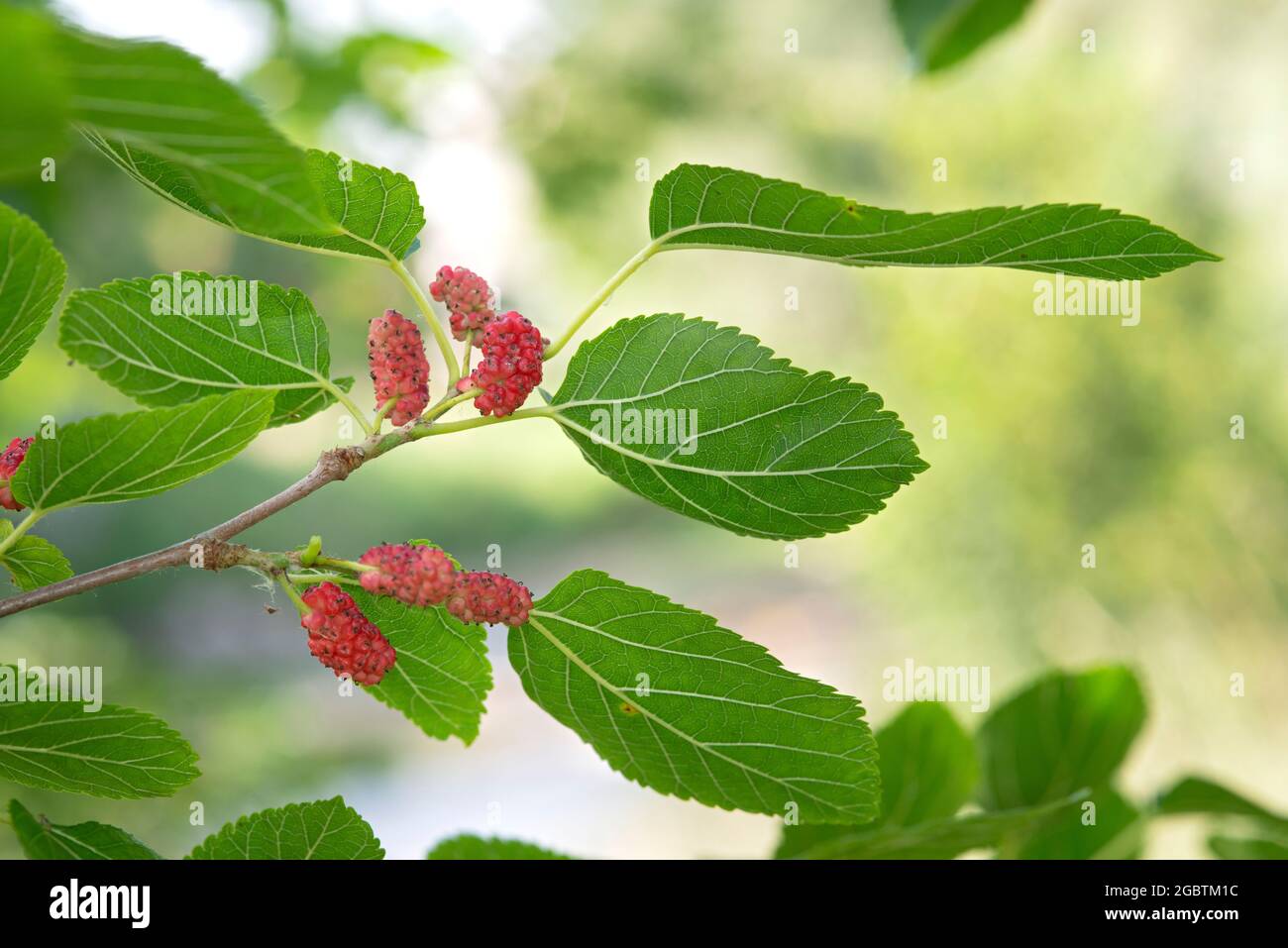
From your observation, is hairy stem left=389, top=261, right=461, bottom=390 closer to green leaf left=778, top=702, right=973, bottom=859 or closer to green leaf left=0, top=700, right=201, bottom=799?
green leaf left=0, top=700, right=201, bottom=799

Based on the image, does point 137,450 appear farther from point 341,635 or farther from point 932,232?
point 932,232

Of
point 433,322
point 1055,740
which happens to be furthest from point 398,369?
point 1055,740

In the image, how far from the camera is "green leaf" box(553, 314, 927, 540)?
0.29 meters

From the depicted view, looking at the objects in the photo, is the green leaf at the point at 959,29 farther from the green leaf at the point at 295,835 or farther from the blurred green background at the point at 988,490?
the blurred green background at the point at 988,490

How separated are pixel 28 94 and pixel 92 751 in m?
0.20

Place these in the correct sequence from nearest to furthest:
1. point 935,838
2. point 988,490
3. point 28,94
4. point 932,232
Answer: point 28,94, point 932,232, point 935,838, point 988,490

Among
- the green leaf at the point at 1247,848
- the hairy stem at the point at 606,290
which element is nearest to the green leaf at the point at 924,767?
the green leaf at the point at 1247,848

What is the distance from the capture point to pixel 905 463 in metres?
0.29

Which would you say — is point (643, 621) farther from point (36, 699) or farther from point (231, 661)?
point (231, 661)

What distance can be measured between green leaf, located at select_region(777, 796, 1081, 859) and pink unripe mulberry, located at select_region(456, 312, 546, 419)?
0.19 meters

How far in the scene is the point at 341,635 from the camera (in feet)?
0.94

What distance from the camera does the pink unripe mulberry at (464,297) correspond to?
1.02 feet

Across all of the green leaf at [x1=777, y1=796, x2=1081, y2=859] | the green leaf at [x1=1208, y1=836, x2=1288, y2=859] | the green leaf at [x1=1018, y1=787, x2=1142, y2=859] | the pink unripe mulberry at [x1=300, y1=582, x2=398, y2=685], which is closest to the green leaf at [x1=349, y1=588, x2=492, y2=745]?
the pink unripe mulberry at [x1=300, y1=582, x2=398, y2=685]

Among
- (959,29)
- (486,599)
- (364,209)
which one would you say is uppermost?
(959,29)
